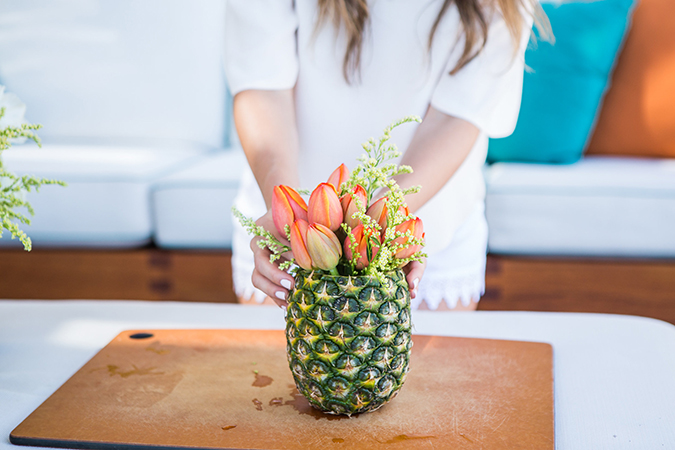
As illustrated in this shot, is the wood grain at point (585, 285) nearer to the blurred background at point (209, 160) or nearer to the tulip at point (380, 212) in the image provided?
the blurred background at point (209, 160)

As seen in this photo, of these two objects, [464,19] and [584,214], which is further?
[584,214]

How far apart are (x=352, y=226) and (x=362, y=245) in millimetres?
30

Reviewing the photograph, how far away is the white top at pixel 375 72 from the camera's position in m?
1.09

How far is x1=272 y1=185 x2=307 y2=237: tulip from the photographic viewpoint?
1.92 ft

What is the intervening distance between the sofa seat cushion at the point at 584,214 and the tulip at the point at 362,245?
1214mm

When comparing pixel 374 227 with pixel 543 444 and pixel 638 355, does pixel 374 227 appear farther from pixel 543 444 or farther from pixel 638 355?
pixel 638 355

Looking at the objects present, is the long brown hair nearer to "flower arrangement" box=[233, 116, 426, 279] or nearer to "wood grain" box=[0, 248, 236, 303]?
"flower arrangement" box=[233, 116, 426, 279]

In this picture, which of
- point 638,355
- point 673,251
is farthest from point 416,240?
point 673,251

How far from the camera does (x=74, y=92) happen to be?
7.22 ft

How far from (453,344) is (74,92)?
1.86 meters

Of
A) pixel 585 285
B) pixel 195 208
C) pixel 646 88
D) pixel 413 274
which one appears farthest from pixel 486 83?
pixel 646 88

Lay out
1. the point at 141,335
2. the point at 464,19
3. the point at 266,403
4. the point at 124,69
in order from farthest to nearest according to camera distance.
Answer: the point at 124,69, the point at 464,19, the point at 141,335, the point at 266,403

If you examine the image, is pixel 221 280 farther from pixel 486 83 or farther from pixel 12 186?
pixel 12 186

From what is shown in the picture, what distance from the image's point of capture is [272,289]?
0.67 meters
